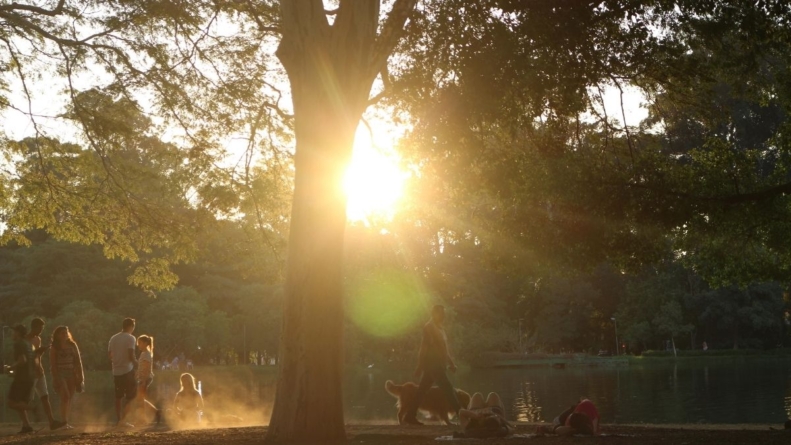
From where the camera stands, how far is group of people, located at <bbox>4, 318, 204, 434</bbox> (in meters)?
15.5

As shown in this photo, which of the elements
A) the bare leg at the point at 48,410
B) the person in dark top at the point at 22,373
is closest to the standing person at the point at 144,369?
the bare leg at the point at 48,410

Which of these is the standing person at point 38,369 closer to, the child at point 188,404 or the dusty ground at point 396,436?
the dusty ground at point 396,436

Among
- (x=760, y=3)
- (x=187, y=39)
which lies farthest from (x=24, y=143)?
(x=760, y=3)

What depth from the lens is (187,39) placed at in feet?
59.6

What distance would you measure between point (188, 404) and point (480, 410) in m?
7.22

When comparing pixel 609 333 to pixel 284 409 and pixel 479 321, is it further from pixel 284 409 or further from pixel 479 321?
pixel 284 409

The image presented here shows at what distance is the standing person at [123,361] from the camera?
53.4 ft

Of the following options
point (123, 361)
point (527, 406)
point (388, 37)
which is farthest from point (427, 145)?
point (527, 406)

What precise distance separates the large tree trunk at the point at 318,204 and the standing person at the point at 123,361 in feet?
19.3

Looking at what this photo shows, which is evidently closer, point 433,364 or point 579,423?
point 579,423

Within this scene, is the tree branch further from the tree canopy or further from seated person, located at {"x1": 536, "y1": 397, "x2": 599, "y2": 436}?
seated person, located at {"x1": 536, "y1": 397, "x2": 599, "y2": 436}

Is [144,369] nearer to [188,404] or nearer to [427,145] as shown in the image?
[188,404]

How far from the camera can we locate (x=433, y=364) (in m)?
14.8

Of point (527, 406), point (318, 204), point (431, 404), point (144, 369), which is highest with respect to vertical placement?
point (318, 204)
